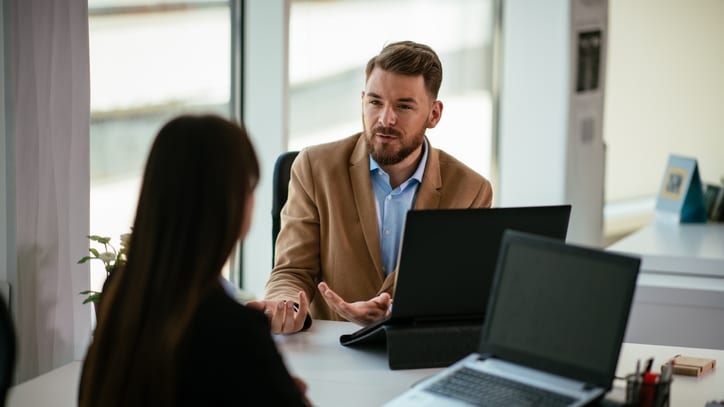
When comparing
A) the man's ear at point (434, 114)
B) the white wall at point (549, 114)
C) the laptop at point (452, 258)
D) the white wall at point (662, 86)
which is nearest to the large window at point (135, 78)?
the man's ear at point (434, 114)

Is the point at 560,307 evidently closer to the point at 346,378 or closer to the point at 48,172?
the point at 346,378

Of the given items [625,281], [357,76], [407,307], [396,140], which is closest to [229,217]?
[625,281]

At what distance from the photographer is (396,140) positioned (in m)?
2.77

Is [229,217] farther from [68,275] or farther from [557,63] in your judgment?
[557,63]

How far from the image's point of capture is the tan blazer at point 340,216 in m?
2.74

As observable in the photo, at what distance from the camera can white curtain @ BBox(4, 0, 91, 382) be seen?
2.48 metres

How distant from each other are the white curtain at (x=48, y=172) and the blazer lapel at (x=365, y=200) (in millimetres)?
807

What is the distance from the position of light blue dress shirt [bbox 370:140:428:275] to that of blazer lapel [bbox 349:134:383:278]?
4 cm

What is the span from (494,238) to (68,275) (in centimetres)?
130

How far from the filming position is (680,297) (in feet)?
12.0

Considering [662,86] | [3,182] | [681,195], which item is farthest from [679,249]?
[662,86]

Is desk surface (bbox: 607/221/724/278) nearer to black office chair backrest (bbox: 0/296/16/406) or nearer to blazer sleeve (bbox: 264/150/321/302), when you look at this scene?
blazer sleeve (bbox: 264/150/321/302)

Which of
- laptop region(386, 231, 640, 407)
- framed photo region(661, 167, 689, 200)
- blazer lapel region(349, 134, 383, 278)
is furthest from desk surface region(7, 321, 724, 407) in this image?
framed photo region(661, 167, 689, 200)

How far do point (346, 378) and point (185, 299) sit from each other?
84cm
